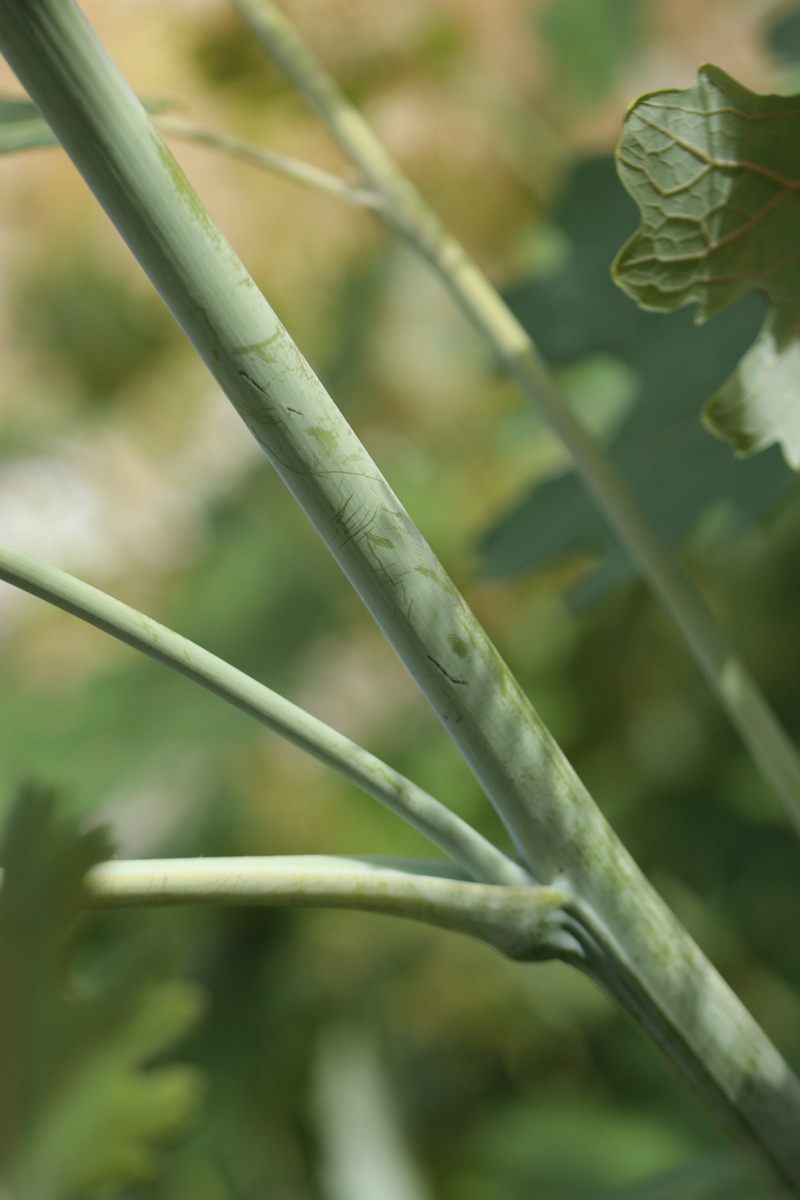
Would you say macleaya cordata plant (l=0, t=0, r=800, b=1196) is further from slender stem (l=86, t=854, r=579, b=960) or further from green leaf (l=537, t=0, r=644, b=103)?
green leaf (l=537, t=0, r=644, b=103)

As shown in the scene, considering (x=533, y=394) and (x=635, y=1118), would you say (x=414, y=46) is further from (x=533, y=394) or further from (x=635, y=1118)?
(x=635, y=1118)

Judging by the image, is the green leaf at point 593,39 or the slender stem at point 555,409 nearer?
the slender stem at point 555,409

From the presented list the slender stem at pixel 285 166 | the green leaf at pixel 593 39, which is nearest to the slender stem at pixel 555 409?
the slender stem at pixel 285 166

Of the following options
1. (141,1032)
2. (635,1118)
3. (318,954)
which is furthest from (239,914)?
(141,1032)

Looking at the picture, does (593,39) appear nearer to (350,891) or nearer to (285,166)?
(285,166)

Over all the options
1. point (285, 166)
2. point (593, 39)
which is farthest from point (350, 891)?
point (593, 39)

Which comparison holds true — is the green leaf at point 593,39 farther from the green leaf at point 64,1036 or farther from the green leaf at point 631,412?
the green leaf at point 64,1036

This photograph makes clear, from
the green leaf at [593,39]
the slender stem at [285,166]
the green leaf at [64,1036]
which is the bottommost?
the green leaf at [64,1036]
